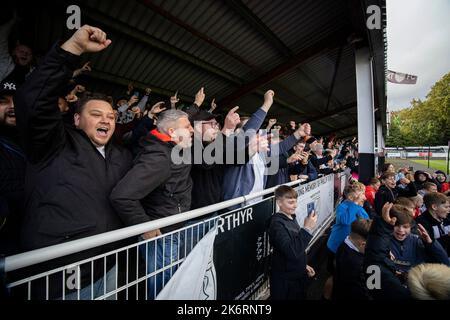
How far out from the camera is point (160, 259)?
166 centimetres

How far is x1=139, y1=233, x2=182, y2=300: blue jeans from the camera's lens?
1.57 m

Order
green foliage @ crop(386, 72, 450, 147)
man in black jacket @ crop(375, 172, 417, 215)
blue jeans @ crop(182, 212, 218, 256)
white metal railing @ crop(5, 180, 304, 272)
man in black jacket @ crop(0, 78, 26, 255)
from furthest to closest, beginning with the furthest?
green foliage @ crop(386, 72, 450, 147) → man in black jacket @ crop(375, 172, 417, 215) → blue jeans @ crop(182, 212, 218, 256) → man in black jacket @ crop(0, 78, 26, 255) → white metal railing @ crop(5, 180, 304, 272)

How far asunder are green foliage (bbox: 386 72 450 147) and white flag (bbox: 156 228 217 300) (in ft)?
134

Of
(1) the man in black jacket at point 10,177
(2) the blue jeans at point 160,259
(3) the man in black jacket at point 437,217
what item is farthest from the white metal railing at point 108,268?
(3) the man in black jacket at point 437,217

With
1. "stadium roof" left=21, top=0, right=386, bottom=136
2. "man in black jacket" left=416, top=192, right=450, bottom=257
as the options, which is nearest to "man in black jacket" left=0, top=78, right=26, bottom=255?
"stadium roof" left=21, top=0, right=386, bottom=136

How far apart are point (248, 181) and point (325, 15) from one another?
593cm

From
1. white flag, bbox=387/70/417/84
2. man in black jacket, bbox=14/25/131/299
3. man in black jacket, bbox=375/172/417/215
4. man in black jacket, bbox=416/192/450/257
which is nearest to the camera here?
man in black jacket, bbox=14/25/131/299

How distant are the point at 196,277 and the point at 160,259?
0.99ft

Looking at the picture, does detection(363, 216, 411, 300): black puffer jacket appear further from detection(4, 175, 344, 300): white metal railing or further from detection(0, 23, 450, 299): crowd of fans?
detection(4, 175, 344, 300): white metal railing

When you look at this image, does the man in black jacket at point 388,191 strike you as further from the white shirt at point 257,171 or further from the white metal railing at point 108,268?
the white metal railing at point 108,268

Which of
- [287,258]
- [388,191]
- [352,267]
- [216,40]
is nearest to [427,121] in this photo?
[388,191]

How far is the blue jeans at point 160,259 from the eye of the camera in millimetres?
1565

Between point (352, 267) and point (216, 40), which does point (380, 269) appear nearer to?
point (352, 267)

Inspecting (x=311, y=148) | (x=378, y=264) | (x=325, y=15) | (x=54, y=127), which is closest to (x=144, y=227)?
(x=54, y=127)
